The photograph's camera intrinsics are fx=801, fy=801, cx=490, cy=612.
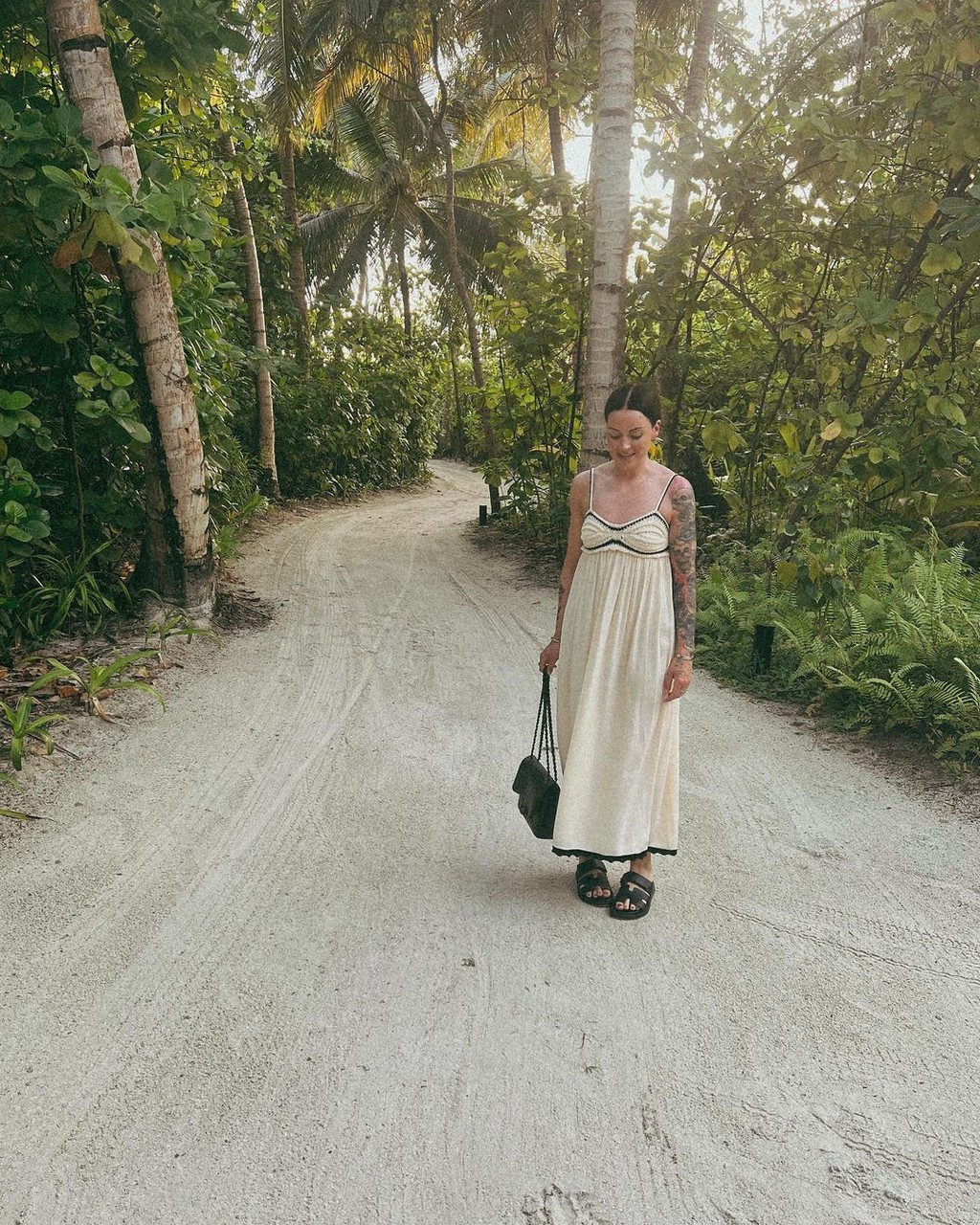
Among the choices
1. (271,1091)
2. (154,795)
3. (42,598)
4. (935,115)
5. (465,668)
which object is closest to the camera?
(271,1091)

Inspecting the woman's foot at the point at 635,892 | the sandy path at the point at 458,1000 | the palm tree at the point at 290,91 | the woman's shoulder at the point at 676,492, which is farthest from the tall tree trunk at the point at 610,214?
the palm tree at the point at 290,91

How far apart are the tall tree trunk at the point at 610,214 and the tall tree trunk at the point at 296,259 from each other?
8.95 meters

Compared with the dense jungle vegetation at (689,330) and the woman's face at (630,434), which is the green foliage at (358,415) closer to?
the dense jungle vegetation at (689,330)

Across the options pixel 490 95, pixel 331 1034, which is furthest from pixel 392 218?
pixel 331 1034

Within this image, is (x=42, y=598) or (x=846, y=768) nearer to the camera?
(x=846, y=768)

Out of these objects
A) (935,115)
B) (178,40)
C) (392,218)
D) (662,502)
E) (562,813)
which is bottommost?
(562,813)

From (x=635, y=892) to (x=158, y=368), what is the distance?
4.40 metres

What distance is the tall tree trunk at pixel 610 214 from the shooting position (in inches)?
240

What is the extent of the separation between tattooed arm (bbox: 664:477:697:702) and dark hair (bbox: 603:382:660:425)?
0.27 metres

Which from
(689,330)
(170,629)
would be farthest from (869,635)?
(170,629)

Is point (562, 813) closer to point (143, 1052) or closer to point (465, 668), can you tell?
point (143, 1052)

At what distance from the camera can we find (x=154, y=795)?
3.81m

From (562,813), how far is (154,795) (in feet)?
6.75

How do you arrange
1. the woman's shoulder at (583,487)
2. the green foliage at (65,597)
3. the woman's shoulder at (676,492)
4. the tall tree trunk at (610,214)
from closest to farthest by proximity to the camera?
1. the woman's shoulder at (676,492)
2. the woman's shoulder at (583,487)
3. the green foliage at (65,597)
4. the tall tree trunk at (610,214)
